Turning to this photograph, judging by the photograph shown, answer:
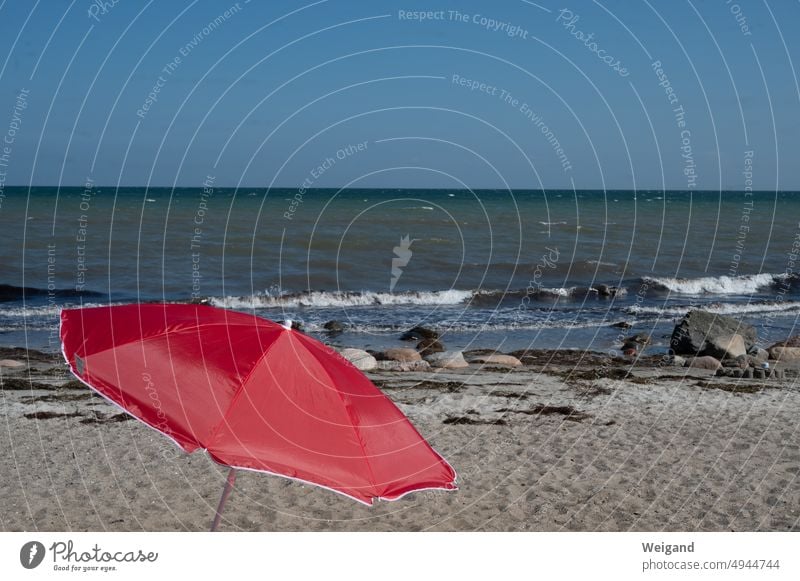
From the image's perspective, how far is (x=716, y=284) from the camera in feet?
103

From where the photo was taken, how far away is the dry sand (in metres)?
8.12

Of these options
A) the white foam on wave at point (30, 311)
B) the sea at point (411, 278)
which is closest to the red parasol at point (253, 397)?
Answer: the sea at point (411, 278)

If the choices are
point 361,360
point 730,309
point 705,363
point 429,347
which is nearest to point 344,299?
point 429,347

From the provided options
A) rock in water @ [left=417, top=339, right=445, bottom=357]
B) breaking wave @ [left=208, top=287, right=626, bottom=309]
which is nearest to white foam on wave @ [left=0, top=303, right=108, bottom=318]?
breaking wave @ [left=208, top=287, right=626, bottom=309]

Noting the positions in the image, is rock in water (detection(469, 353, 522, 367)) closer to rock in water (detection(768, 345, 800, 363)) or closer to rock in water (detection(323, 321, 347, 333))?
rock in water (detection(323, 321, 347, 333))

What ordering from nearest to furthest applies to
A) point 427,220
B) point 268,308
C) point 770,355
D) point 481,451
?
point 481,451 < point 770,355 < point 268,308 < point 427,220

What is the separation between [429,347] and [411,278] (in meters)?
11.5

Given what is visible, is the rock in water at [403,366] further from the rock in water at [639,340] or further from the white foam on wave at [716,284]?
the white foam on wave at [716,284]

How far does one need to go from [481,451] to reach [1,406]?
6807 millimetres

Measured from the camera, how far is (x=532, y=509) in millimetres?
8445

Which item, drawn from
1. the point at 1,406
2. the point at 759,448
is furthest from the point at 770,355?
the point at 1,406

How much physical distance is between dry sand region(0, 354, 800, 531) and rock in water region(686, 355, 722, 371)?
3.11 m

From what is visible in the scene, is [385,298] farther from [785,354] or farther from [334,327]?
[785,354]
